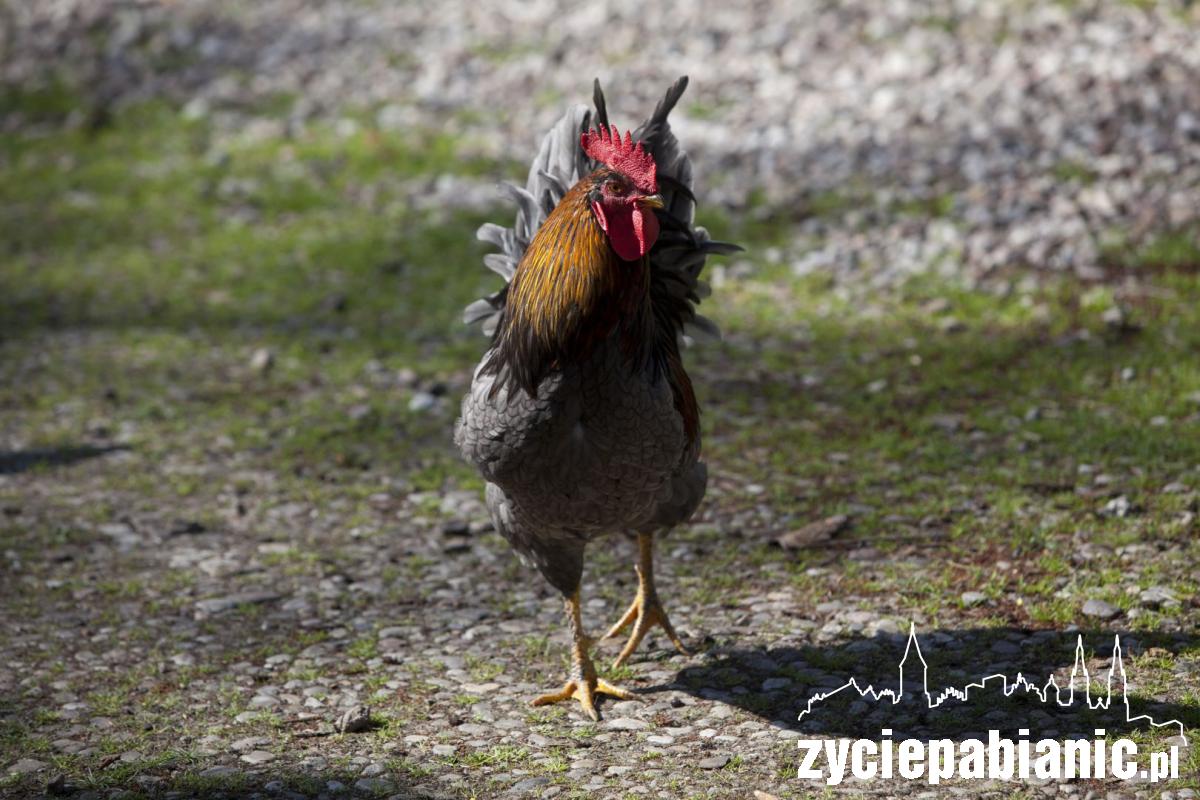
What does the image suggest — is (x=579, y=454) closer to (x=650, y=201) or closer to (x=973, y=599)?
(x=650, y=201)

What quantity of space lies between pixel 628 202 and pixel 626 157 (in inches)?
9.1

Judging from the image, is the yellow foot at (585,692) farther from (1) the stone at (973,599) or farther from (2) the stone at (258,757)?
(1) the stone at (973,599)

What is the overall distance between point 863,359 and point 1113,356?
5.44 ft

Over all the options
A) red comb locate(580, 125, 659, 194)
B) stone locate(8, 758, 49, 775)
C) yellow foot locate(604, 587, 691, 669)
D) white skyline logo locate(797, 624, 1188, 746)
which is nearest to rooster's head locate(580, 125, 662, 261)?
red comb locate(580, 125, 659, 194)

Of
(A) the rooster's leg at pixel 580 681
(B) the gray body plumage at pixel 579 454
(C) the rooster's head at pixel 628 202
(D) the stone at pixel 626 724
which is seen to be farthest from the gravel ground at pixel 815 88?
(D) the stone at pixel 626 724

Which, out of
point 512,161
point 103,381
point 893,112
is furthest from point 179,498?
point 893,112

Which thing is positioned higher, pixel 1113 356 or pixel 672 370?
pixel 1113 356

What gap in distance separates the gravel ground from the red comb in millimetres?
5484

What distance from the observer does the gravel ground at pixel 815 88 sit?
33.7 ft

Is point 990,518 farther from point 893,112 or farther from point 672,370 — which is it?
point 893,112

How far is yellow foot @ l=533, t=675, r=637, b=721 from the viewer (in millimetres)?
5387

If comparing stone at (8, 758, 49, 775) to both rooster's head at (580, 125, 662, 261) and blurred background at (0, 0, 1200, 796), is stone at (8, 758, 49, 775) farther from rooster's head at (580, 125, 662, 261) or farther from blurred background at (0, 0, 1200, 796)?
rooster's head at (580, 125, 662, 261)

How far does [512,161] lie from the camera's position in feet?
41.8

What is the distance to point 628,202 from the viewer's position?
15.9 ft
